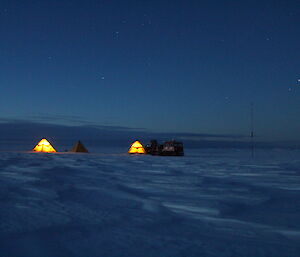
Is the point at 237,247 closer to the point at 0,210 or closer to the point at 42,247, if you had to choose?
the point at 42,247

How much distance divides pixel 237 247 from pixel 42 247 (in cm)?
136

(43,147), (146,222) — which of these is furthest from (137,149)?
(146,222)

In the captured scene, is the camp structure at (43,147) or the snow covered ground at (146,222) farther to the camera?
the camp structure at (43,147)

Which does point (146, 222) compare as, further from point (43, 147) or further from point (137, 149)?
point (43, 147)

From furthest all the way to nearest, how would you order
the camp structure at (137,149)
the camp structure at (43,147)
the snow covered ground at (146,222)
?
the camp structure at (137,149)
the camp structure at (43,147)
the snow covered ground at (146,222)

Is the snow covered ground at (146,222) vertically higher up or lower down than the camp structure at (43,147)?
lower down

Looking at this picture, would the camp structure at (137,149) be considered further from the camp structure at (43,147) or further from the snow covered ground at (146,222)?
the snow covered ground at (146,222)

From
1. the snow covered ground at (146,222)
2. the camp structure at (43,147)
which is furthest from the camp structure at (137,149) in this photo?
the snow covered ground at (146,222)

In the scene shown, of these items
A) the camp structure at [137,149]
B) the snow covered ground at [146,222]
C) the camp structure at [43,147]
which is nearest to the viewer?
the snow covered ground at [146,222]

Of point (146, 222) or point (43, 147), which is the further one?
point (43, 147)

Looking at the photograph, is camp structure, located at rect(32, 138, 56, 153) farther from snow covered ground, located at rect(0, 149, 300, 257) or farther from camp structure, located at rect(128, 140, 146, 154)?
snow covered ground, located at rect(0, 149, 300, 257)

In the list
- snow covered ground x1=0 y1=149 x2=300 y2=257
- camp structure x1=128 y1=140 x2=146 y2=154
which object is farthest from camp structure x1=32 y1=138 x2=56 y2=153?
snow covered ground x1=0 y1=149 x2=300 y2=257

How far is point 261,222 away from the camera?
10.1 ft

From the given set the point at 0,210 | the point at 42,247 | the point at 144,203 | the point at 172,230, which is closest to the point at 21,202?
the point at 0,210
